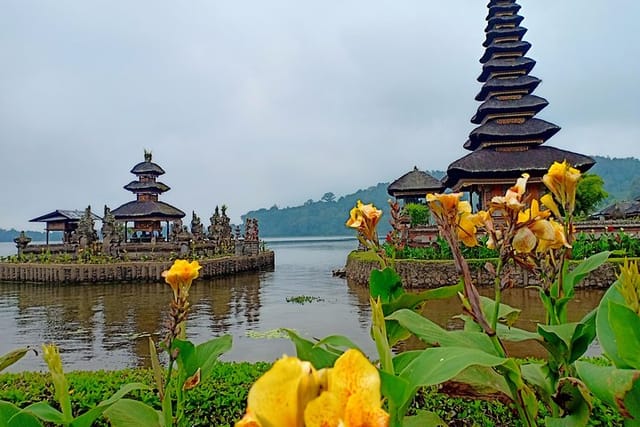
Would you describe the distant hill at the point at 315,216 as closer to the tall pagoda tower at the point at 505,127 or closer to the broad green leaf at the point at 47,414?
the tall pagoda tower at the point at 505,127

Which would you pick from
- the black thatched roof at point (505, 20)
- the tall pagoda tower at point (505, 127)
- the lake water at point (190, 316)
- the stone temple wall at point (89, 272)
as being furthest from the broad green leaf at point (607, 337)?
the black thatched roof at point (505, 20)

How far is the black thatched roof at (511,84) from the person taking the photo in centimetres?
2319

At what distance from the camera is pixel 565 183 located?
133cm

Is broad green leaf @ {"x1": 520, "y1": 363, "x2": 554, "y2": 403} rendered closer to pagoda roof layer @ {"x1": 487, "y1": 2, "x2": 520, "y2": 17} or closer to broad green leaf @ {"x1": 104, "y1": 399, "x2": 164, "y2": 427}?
broad green leaf @ {"x1": 104, "y1": 399, "x2": 164, "y2": 427}

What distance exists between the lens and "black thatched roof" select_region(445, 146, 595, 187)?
67.4 ft

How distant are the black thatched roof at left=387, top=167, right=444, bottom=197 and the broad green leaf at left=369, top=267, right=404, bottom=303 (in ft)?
73.8

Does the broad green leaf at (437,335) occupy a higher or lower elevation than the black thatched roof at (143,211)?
lower

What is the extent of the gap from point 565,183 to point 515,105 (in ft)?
78.0

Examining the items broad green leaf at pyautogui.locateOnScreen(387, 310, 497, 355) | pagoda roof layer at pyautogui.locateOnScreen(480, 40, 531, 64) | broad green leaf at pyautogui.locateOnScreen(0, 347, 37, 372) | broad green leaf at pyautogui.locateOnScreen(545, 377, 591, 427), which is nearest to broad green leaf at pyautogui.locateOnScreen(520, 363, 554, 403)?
broad green leaf at pyautogui.locateOnScreen(545, 377, 591, 427)

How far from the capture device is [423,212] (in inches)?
831

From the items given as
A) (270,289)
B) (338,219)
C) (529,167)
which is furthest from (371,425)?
(338,219)

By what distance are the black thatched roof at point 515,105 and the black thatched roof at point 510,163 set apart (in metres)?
2.19

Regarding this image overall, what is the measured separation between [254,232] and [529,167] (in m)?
18.6

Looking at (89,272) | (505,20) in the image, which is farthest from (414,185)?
(89,272)
